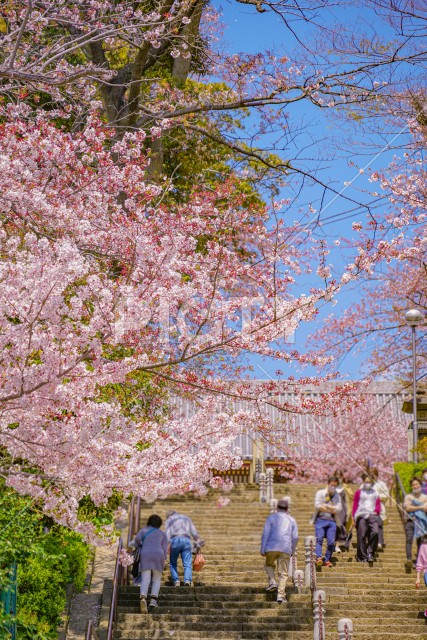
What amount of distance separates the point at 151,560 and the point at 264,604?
5.36 ft

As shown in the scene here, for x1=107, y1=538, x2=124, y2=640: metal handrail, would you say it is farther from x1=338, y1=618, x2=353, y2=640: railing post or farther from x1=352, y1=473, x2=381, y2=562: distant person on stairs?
x1=352, y1=473, x2=381, y2=562: distant person on stairs

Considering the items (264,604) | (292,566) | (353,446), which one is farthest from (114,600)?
(353,446)

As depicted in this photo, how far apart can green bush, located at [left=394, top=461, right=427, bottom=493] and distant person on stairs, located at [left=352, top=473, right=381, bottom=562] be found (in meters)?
4.26

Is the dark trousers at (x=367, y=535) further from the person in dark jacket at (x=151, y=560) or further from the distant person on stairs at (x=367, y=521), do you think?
the person in dark jacket at (x=151, y=560)

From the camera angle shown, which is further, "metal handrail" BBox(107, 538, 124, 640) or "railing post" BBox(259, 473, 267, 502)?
"railing post" BBox(259, 473, 267, 502)

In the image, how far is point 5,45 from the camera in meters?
11.1

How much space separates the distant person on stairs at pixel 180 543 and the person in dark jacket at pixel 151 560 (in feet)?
2.55

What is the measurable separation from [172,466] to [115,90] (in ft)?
22.1

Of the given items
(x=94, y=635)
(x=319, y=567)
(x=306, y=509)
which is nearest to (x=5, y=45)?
(x=94, y=635)

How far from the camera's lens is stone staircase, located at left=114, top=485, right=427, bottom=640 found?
41.6ft

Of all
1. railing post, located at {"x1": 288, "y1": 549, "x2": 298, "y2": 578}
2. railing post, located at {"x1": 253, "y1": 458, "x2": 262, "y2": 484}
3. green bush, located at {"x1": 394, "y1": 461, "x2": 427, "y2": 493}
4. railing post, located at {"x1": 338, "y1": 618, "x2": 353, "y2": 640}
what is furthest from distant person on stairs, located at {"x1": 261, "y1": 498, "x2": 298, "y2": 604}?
railing post, located at {"x1": 253, "y1": 458, "x2": 262, "y2": 484}

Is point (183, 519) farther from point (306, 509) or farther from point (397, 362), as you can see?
point (397, 362)

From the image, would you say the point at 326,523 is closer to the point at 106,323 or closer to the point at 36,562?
the point at 36,562

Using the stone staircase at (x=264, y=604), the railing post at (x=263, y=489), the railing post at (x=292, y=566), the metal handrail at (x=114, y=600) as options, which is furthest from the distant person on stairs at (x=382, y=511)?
the metal handrail at (x=114, y=600)
